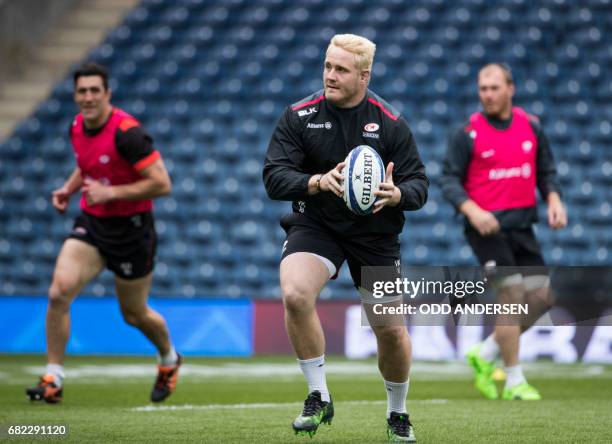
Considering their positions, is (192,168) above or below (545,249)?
above

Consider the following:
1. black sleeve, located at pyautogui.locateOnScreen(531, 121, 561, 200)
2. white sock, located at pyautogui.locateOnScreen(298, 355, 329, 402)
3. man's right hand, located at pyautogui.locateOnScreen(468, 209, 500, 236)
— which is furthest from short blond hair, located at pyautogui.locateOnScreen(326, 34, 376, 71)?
black sleeve, located at pyautogui.locateOnScreen(531, 121, 561, 200)

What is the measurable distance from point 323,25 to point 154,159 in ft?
33.4

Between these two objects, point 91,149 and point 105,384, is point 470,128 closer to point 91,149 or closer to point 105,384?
point 91,149

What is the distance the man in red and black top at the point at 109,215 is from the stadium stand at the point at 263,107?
6.97 m

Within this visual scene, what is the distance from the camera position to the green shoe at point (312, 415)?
4.56 m

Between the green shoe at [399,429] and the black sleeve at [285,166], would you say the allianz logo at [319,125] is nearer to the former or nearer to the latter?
Answer: the black sleeve at [285,166]

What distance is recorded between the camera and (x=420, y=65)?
16.5m

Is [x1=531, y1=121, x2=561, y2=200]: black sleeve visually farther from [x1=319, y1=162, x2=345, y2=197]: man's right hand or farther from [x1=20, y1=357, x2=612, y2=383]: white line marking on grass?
[x1=319, y1=162, x2=345, y2=197]: man's right hand

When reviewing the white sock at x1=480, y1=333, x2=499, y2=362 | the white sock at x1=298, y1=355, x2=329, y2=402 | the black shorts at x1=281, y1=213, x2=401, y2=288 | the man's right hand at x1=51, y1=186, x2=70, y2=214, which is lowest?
the white sock at x1=480, y1=333, x2=499, y2=362

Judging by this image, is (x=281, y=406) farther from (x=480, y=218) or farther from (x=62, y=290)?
(x=480, y=218)

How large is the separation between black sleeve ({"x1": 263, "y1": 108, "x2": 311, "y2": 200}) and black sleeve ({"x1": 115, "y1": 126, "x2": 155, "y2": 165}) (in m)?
2.32

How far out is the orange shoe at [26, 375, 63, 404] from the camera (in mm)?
6863

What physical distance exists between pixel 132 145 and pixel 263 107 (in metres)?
9.29

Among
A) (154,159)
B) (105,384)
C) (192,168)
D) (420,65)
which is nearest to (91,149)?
(154,159)
